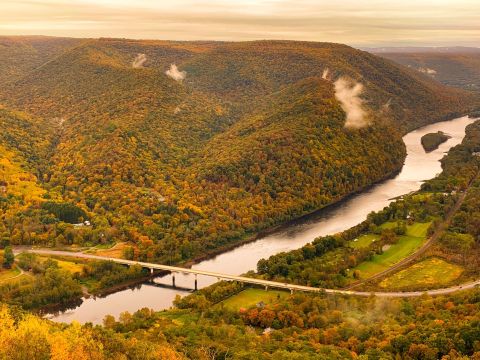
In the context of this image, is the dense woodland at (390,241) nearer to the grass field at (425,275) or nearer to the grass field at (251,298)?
the grass field at (425,275)

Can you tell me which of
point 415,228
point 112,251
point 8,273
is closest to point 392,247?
point 415,228

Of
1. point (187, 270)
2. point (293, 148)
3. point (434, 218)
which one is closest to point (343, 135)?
point (293, 148)

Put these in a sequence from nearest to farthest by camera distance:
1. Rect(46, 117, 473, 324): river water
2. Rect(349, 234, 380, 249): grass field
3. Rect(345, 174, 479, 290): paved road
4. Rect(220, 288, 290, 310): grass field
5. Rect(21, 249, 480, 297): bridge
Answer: Rect(21, 249, 480, 297): bridge → Rect(220, 288, 290, 310): grass field → Rect(46, 117, 473, 324): river water → Rect(345, 174, 479, 290): paved road → Rect(349, 234, 380, 249): grass field

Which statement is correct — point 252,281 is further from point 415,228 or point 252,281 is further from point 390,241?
point 415,228

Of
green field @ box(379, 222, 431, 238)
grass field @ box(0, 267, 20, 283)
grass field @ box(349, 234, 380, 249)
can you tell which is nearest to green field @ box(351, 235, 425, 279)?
green field @ box(379, 222, 431, 238)

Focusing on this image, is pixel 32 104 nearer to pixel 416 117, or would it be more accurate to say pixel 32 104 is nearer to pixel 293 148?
pixel 293 148

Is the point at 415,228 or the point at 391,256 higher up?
the point at 415,228

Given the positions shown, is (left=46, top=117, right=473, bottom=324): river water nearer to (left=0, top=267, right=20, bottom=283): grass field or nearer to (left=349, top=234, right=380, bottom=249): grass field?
(left=349, top=234, right=380, bottom=249): grass field
